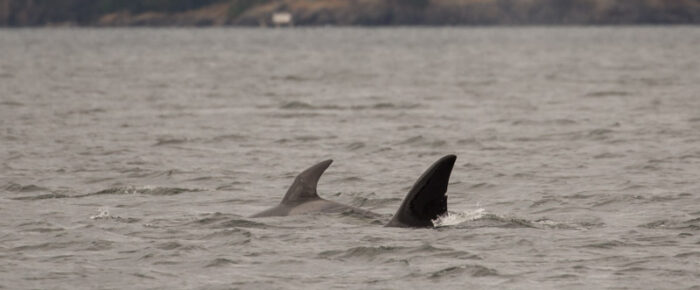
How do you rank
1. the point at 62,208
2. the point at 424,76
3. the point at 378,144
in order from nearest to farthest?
the point at 62,208 < the point at 378,144 < the point at 424,76

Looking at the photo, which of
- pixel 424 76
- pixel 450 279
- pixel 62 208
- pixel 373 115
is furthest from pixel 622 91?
pixel 450 279

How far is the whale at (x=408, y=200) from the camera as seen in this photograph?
1675 cm

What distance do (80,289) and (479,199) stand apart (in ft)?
28.4

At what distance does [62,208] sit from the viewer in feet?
68.5

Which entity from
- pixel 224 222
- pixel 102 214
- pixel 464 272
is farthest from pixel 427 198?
pixel 102 214

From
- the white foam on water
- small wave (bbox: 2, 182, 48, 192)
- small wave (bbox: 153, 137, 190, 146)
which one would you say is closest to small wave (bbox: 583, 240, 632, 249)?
the white foam on water

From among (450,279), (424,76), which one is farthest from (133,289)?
(424,76)

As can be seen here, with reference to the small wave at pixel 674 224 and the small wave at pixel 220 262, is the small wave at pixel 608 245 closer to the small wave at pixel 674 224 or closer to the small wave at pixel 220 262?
the small wave at pixel 674 224

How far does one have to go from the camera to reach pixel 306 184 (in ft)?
61.4

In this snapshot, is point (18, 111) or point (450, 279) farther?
point (18, 111)

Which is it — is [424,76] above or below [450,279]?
below

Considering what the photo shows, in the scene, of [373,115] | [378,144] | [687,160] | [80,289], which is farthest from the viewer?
[373,115]

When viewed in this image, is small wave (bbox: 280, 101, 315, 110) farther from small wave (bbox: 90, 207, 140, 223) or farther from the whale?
the whale

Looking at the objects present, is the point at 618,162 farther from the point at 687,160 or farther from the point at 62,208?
the point at 62,208
